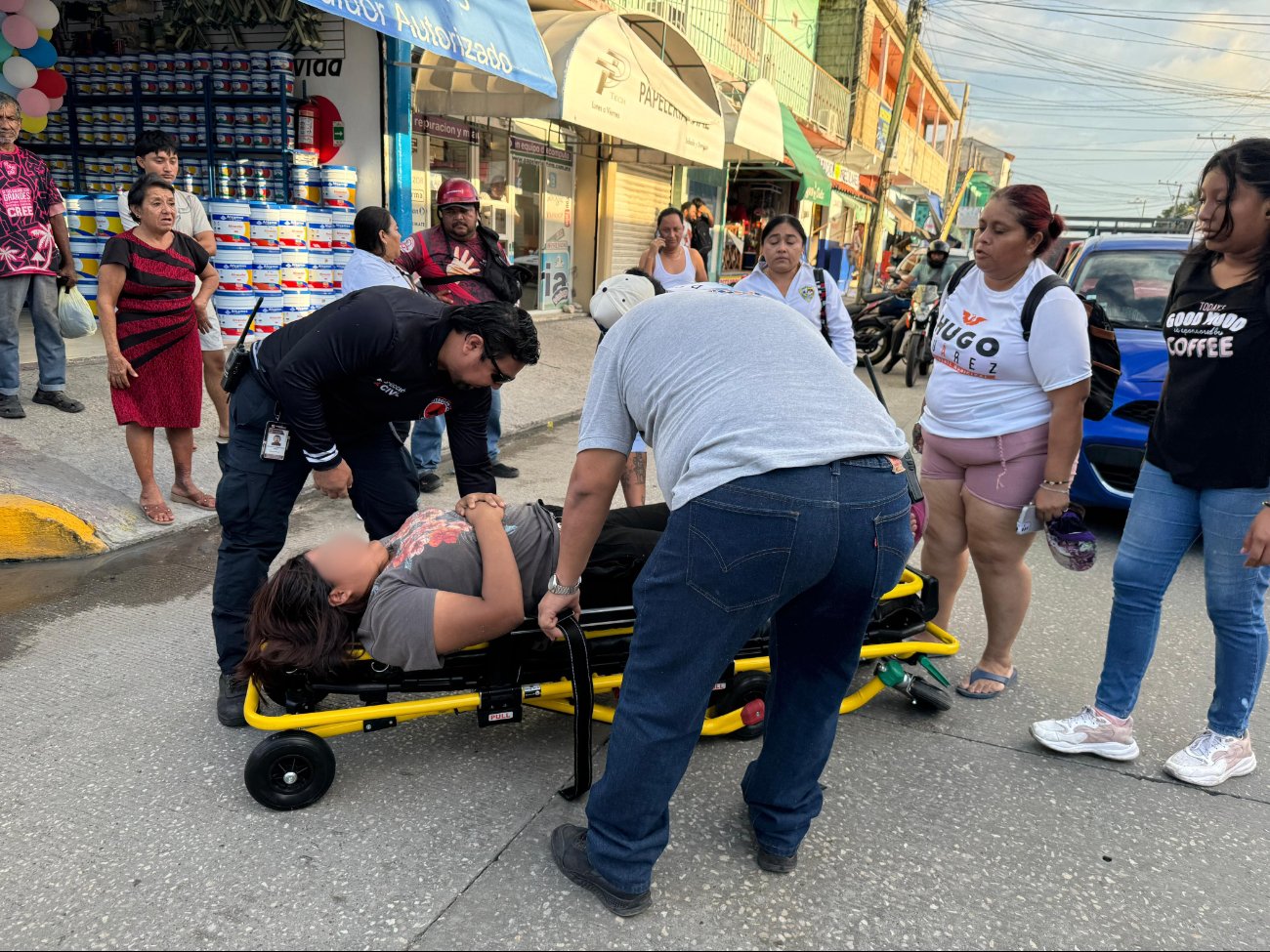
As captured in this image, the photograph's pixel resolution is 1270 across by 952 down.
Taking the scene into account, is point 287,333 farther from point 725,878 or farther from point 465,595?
point 725,878

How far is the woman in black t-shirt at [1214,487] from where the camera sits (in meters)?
2.38

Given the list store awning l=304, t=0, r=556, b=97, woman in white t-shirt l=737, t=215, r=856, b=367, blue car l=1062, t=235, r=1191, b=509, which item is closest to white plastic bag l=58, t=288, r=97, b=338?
store awning l=304, t=0, r=556, b=97

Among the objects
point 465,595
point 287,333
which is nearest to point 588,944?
point 465,595

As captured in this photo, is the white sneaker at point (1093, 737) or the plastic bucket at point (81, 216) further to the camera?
the plastic bucket at point (81, 216)

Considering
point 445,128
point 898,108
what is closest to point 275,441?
point 445,128

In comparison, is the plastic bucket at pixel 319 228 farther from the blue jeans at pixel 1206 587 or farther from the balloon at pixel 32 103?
the blue jeans at pixel 1206 587

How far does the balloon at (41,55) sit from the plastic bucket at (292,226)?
2261 millimetres

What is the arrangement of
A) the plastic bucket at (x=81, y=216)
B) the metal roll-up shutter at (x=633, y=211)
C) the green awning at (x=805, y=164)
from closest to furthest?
the plastic bucket at (x=81, y=216), the metal roll-up shutter at (x=633, y=211), the green awning at (x=805, y=164)

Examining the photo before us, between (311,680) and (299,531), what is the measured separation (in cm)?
236

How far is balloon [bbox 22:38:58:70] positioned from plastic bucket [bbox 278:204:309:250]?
7.42ft

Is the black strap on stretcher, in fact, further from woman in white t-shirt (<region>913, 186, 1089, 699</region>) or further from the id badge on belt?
woman in white t-shirt (<region>913, 186, 1089, 699</region>)

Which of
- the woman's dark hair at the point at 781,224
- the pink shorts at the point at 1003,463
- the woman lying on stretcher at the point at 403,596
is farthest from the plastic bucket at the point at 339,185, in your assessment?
the pink shorts at the point at 1003,463

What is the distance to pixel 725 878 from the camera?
220 centimetres

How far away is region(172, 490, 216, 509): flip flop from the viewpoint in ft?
15.5
